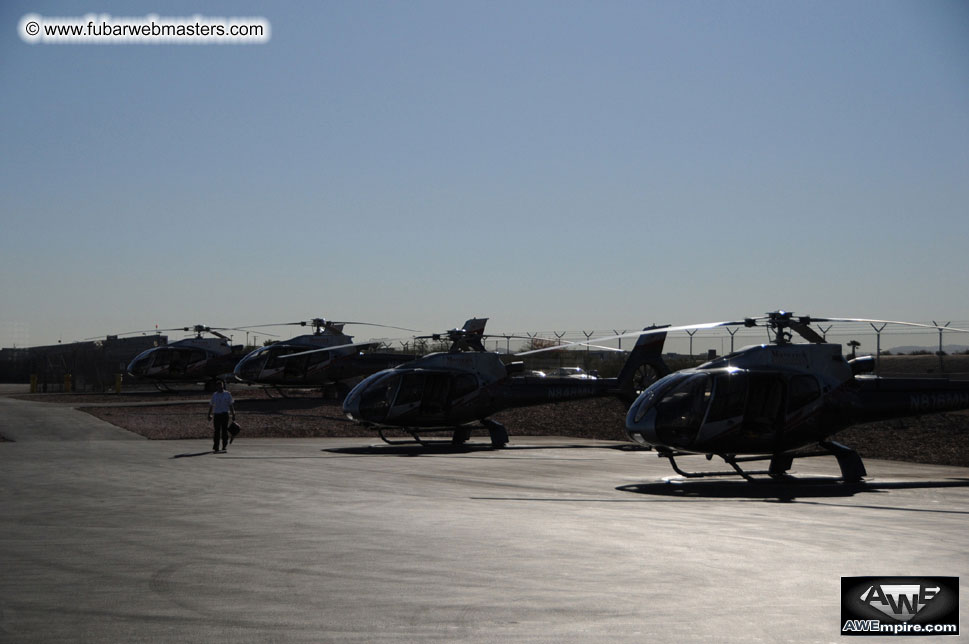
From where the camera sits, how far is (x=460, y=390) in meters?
26.8

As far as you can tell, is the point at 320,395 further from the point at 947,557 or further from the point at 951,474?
the point at 947,557

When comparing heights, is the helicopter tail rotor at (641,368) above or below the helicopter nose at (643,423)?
above

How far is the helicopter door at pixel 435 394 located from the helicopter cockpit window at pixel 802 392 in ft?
34.5

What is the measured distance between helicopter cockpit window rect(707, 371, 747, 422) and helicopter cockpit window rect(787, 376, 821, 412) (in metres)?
0.92

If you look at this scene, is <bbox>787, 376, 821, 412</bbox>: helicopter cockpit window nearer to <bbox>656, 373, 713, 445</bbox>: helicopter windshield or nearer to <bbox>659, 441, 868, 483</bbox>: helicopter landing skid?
<bbox>659, 441, 868, 483</bbox>: helicopter landing skid

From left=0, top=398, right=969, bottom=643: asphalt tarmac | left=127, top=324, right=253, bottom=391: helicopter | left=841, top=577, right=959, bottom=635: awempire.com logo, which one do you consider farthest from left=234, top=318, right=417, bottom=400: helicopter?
left=841, top=577, right=959, bottom=635: awempire.com logo

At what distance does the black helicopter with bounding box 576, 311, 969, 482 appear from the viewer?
18.1 meters

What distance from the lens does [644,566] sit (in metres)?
9.37

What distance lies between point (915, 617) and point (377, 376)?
20095 millimetres

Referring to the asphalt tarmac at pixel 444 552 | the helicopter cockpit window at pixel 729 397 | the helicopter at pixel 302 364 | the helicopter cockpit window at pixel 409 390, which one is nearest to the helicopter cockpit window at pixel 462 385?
the helicopter cockpit window at pixel 409 390

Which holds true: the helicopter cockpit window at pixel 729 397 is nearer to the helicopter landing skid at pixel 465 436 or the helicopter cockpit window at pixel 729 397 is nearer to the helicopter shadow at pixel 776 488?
the helicopter shadow at pixel 776 488

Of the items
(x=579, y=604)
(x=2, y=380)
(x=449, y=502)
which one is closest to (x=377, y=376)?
(x=449, y=502)

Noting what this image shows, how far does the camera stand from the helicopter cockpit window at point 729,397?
18062 mm

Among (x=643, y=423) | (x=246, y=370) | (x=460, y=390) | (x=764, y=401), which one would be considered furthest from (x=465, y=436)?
(x=246, y=370)
